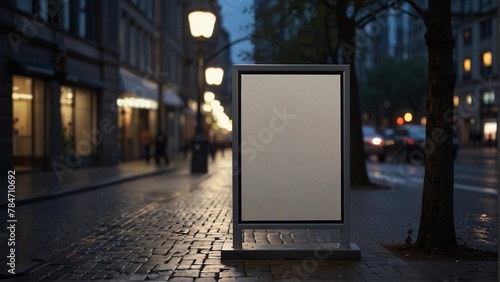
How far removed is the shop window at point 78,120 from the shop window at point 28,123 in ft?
6.29

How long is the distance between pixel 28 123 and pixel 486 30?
50.1 metres

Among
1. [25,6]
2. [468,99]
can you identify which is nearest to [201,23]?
[25,6]

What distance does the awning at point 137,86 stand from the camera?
3165cm

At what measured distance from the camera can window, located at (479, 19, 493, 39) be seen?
59844 mm

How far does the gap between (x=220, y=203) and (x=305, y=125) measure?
6.47 m

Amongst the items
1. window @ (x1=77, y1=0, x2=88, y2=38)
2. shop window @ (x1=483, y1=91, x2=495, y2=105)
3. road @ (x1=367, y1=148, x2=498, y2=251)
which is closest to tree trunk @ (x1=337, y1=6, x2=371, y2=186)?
road @ (x1=367, y1=148, x2=498, y2=251)

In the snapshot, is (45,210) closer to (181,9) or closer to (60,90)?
(60,90)

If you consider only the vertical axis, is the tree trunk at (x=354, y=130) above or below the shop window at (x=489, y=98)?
below

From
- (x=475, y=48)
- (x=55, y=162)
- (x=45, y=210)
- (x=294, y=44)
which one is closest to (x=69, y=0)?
(x=55, y=162)

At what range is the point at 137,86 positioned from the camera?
1356 inches

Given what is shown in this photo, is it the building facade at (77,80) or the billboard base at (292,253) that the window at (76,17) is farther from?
the billboard base at (292,253)

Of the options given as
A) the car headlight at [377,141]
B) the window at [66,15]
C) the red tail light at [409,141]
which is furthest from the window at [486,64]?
the window at [66,15]

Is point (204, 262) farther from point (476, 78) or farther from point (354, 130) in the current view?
point (476, 78)

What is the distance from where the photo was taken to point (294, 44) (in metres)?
31.8
